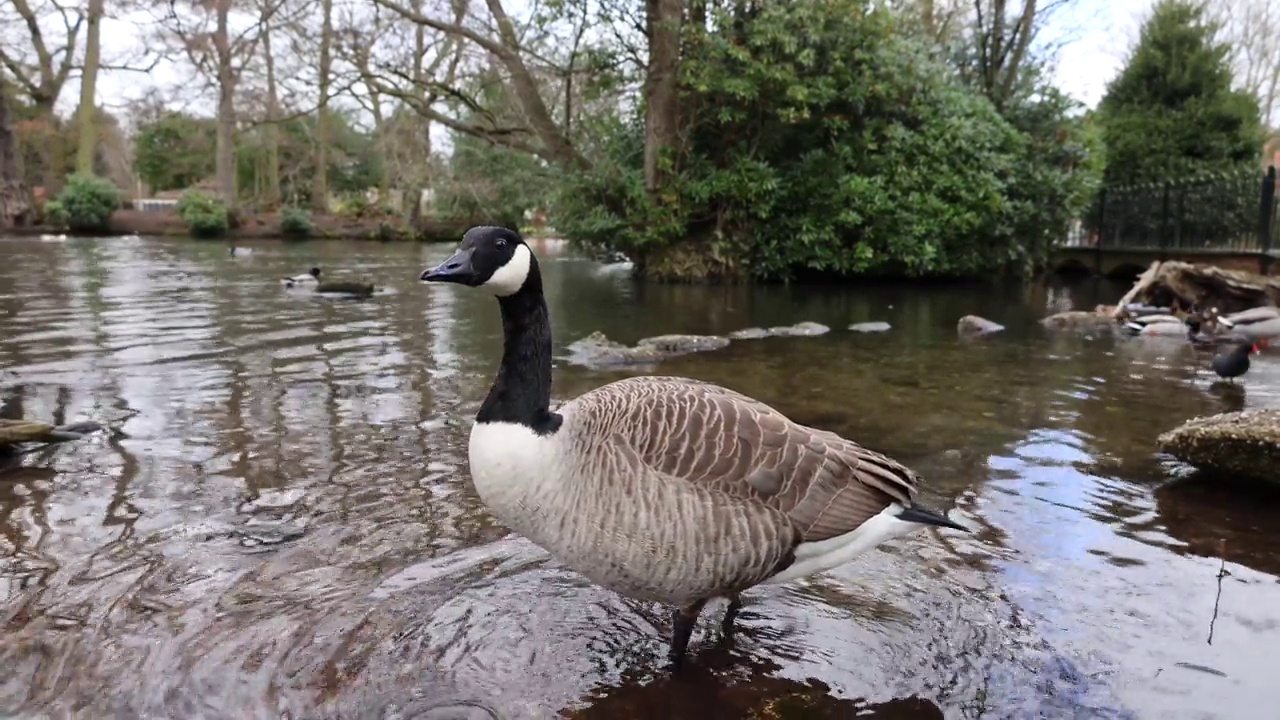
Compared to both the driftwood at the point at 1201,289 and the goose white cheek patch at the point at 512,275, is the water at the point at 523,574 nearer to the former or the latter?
the goose white cheek patch at the point at 512,275

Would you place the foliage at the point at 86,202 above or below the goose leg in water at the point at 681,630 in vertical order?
above

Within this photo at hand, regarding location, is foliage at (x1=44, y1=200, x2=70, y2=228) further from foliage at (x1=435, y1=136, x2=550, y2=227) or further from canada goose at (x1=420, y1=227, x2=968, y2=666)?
canada goose at (x1=420, y1=227, x2=968, y2=666)

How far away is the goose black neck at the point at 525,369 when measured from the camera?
3.09m

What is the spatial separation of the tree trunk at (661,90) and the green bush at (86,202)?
97.2ft

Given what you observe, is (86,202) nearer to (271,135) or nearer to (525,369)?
(271,135)

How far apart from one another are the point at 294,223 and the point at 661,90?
86.6 ft

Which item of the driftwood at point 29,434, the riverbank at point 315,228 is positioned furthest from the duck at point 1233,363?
the riverbank at point 315,228

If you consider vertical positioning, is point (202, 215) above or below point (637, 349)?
above

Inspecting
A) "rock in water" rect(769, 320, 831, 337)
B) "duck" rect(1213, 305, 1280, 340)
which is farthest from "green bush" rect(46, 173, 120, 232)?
"duck" rect(1213, 305, 1280, 340)

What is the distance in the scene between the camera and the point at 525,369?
322 centimetres

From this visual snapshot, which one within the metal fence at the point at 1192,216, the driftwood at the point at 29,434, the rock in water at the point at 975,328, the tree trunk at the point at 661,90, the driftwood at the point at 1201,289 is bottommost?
the driftwood at the point at 29,434

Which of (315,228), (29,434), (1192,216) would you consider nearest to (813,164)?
(1192,216)

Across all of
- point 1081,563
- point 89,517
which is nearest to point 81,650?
point 89,517

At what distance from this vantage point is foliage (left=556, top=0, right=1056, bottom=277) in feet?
57.4
